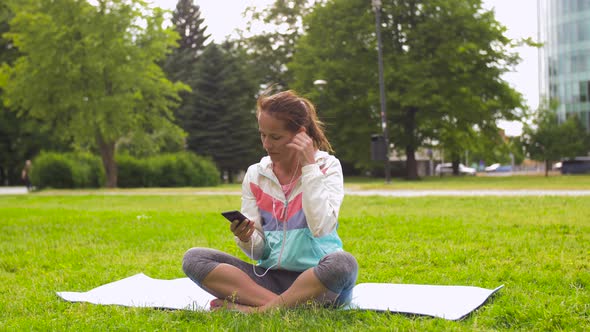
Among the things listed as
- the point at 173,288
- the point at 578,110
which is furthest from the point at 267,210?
the point at 578,110

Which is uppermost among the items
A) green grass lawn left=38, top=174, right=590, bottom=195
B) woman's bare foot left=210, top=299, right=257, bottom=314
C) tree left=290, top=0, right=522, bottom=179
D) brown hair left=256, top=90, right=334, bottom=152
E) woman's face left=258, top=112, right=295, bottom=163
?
tree left=290, top=0, right=522, bottom=179

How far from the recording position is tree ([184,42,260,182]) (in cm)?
4072

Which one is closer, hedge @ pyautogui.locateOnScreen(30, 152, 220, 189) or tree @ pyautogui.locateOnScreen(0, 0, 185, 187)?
tree @ pyautogui.locateOnScreen(0, 0, 185, 187)

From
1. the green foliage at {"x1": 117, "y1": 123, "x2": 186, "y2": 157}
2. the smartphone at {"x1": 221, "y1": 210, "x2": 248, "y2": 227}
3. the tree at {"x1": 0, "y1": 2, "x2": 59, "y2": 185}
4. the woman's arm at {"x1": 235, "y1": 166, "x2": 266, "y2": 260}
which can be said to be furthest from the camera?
the tree at {"x1": 0, "y1": 2, "x2": 59, "y2": 185}

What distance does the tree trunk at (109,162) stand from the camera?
87.4 feet

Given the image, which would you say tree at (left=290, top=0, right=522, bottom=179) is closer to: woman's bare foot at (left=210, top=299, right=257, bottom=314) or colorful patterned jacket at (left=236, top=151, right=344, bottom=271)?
colorful patterned jacket at (left=236, top=151, right=344, bottom=271)

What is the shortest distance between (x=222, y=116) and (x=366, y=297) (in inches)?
1486

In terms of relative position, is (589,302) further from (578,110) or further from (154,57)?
(578,110)

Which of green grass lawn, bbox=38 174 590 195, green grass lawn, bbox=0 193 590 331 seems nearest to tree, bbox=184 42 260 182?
green grass lawn, bbox=38 174 590 195

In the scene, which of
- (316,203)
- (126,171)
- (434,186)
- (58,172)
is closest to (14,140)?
(126,171)

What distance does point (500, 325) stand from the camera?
3168mm

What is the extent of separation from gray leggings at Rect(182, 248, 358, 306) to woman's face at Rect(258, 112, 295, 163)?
65cm

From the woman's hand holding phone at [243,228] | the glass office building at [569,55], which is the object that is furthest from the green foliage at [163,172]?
the glass office building at [569,55]

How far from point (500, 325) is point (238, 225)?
147cm
